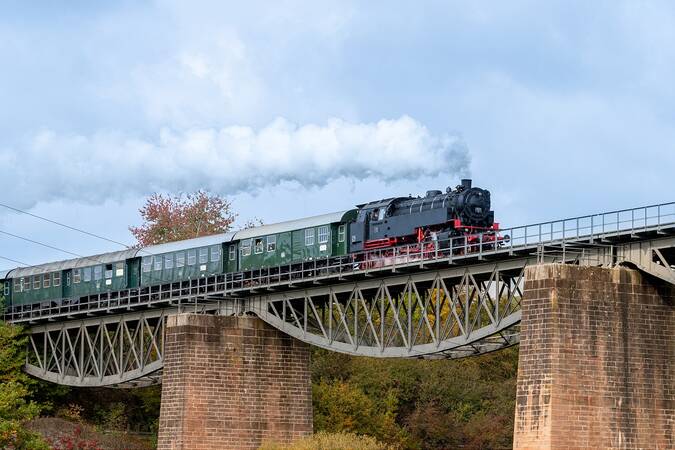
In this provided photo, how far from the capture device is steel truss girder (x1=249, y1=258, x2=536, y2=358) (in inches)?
2156

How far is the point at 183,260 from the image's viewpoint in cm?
7138

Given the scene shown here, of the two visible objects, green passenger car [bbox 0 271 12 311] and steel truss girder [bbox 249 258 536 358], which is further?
green passenger car [bbox 0 271 12 311]

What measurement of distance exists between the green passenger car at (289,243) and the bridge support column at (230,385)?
306 centimetres

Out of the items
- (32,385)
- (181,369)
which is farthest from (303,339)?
(32,385)

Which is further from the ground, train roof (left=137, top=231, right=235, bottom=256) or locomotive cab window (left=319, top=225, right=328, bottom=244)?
train roof (left=137, top=231, right=235, bottom=256)

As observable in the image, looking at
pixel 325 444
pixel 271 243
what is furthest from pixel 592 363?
pixel 271 243

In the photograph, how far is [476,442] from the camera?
8806 centimetres

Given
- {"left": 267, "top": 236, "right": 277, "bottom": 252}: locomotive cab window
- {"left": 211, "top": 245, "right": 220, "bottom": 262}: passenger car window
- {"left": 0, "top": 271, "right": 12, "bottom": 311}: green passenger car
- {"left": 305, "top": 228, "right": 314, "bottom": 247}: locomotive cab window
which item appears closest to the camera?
{"left": 305, "top": 228, "right": 314, "bottom": 247}: locomotive cab window

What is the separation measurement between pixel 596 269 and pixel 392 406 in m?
39.3

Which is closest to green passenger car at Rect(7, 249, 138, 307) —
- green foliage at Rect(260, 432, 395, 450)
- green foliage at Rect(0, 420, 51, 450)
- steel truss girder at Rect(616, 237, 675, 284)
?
green foliage at Rect(260, 432, 395, 450)

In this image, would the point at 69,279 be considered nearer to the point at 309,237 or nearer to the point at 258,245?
the point at 258,245

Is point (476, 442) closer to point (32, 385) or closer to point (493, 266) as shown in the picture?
point (32, 385)

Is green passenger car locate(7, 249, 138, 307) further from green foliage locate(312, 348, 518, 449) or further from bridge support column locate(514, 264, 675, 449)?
bridge support column locate(514, 264, 675, 449)

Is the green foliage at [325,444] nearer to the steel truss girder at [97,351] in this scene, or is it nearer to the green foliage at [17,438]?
the steel truss girder at [97,351]
